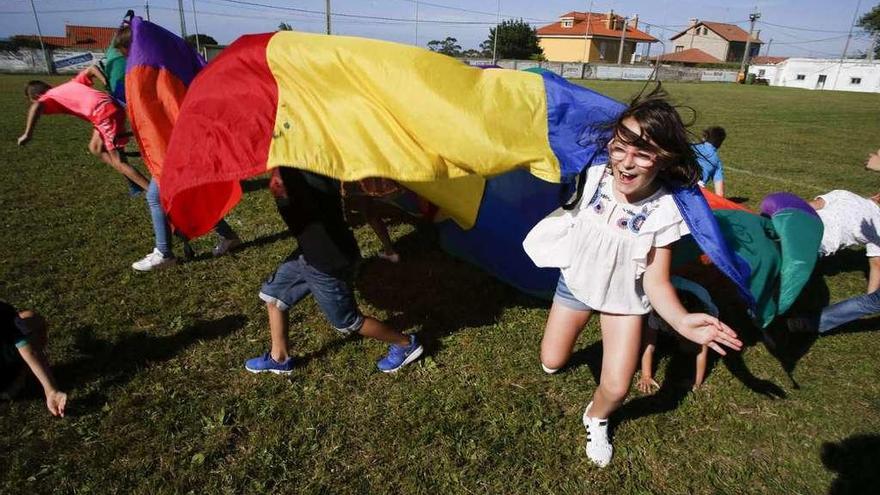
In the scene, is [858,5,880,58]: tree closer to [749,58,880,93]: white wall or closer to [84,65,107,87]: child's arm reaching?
[749,58,880,93]: white wall

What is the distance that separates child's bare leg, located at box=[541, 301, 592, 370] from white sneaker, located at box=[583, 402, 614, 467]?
0.40m

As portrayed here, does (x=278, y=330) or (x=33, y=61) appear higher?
(x=278, y=330)

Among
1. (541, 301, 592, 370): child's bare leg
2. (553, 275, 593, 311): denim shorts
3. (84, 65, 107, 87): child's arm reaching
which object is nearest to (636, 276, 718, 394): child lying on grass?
(541, 301, 592, 370): child's bare leg

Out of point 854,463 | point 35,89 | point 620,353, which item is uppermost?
point 35,89

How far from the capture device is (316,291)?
296 centimetres

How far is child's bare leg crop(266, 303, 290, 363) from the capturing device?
321cm

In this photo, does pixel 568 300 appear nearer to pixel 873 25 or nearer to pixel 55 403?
pixel 55 403

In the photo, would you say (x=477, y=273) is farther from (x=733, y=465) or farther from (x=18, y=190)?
(x=18, y=190)

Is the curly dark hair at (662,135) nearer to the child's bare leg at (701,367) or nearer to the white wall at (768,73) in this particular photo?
the child's bare leg at (701,367)

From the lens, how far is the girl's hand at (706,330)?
230 cm

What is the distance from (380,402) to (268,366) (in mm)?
820

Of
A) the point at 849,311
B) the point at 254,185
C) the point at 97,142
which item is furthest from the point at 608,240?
the point at 254,185

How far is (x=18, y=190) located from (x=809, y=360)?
946 centimetres

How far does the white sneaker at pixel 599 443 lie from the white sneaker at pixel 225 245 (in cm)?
394
